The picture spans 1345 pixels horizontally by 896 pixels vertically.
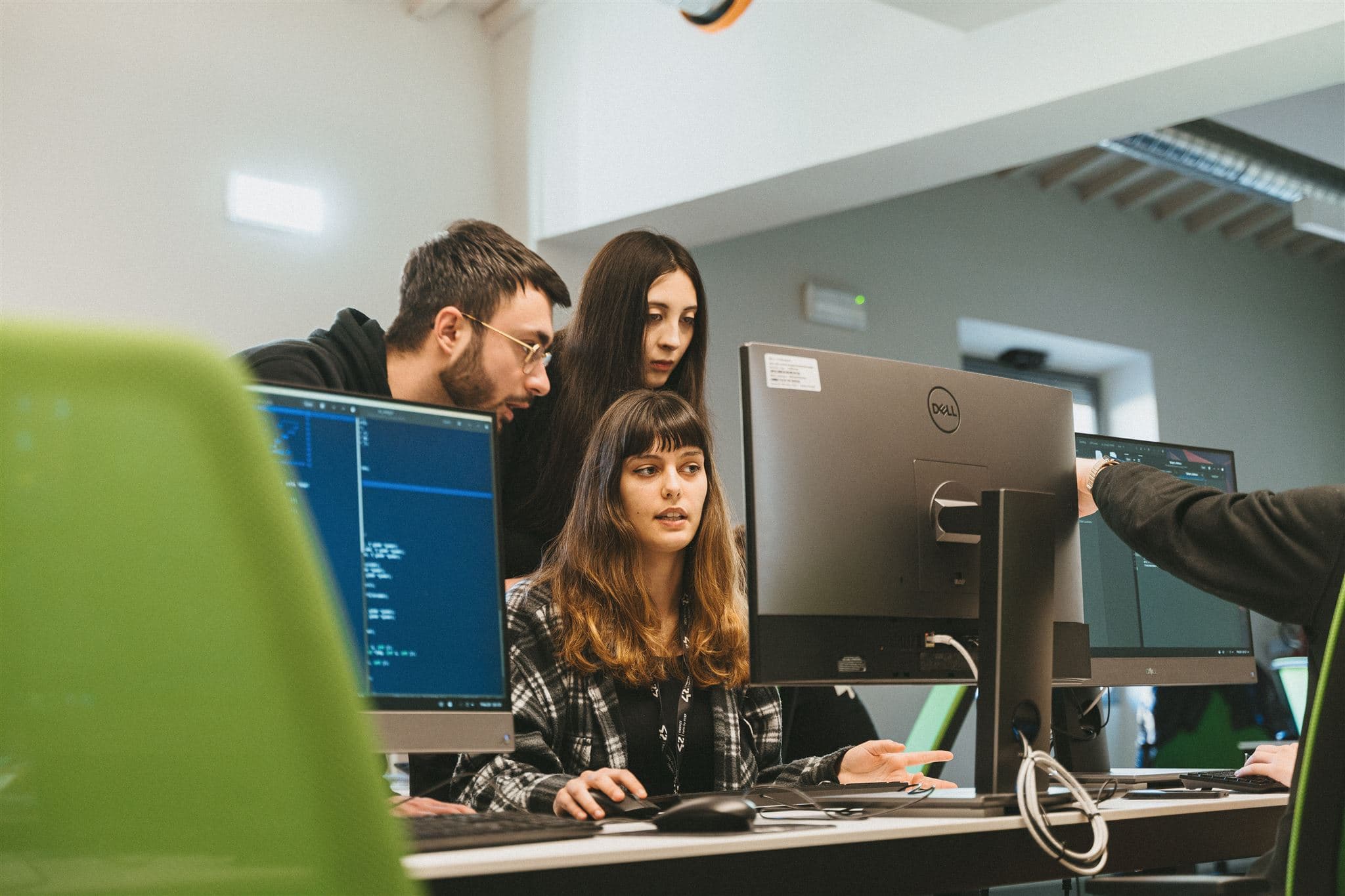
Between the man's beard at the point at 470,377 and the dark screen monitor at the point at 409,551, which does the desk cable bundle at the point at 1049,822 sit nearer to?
the dark screen monitor at the point at 409,551

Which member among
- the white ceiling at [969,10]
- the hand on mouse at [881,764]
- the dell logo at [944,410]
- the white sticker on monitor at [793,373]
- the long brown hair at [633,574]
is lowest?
the hand on mouse at [881,764]

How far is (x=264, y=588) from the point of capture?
54 centimetres

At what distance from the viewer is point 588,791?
142cm

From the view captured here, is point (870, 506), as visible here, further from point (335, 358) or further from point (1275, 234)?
point (1275, 234)

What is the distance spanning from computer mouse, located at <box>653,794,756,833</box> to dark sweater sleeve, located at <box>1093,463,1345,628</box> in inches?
28.7

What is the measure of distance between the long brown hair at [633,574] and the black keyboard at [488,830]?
583 mm

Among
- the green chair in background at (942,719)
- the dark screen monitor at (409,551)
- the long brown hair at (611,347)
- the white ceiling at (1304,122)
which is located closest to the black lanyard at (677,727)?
the dark screen monitor at (409,551)

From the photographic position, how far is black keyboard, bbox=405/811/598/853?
1102 millimetres

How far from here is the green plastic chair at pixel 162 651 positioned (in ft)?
1.70

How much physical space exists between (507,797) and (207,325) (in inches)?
120

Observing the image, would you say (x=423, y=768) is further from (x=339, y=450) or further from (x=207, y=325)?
(x=207, y=325)

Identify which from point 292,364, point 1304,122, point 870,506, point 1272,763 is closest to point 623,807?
point 870,506

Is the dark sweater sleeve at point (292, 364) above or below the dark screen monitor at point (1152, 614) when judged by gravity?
above

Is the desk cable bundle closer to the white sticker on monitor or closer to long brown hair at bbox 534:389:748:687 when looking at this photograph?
the white sticker on monitor
